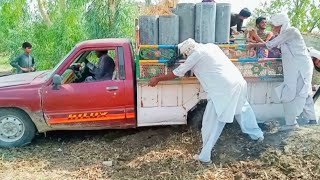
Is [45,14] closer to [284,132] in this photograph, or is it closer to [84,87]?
[84,87]

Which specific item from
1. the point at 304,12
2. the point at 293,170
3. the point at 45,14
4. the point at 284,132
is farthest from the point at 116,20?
the point at 293,170

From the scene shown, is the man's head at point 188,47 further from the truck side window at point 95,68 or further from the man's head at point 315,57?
the man's head at point 315,57

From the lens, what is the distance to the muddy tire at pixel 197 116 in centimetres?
529

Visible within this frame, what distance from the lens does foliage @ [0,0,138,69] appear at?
1252cm

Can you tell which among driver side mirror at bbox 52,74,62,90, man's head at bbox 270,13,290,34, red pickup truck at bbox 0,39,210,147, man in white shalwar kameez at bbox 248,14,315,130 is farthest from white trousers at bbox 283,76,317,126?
driver side mirror at bbox 52,74,62,90

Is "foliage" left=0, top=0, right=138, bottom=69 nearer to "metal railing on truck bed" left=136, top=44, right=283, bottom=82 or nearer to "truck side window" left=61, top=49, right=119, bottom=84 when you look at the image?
"truck side window" left=61, top=49, right=119, bottom=84

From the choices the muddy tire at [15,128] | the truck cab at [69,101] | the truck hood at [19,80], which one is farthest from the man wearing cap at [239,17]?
the muddy tire at [15,128]

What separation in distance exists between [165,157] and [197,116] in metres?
0.95

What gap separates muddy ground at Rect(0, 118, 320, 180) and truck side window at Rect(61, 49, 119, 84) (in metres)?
0.93

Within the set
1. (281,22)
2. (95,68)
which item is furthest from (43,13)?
(281,22)

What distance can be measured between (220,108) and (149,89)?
111cm

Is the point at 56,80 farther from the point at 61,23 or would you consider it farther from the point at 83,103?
the point at 61,23

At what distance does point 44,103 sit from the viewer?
5.00 m

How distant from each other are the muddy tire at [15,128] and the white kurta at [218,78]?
225 cm
